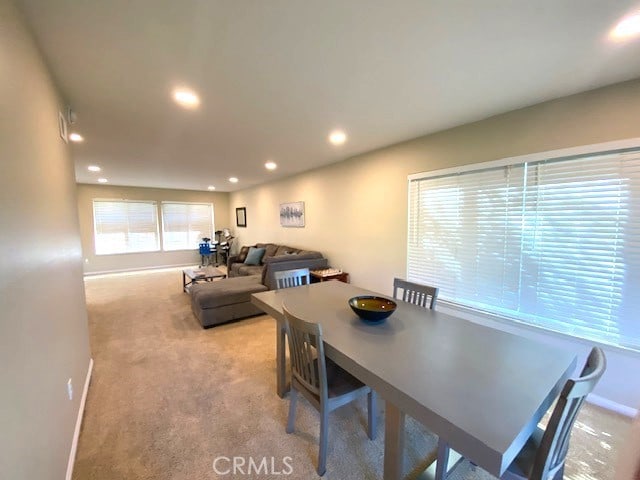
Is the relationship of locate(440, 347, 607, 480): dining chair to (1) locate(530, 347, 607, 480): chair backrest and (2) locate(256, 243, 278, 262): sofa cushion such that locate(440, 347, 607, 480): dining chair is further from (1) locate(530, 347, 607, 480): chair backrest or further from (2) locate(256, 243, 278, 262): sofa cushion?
(2) locate(256, 243, 278, 262): sofa cushion

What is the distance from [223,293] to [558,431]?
3.40 m

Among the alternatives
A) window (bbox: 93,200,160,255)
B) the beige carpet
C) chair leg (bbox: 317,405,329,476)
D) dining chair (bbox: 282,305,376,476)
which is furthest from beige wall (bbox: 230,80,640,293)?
window (bbox: 93,200,160,255)

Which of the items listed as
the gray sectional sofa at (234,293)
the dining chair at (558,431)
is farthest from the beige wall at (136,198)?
the dining chair at (558,431)

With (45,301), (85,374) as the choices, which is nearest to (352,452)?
(45,301)

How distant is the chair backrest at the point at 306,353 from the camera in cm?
138

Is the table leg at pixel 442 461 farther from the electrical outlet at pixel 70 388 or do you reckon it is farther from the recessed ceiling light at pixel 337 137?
the recessed ceiling light at pixel 337 137

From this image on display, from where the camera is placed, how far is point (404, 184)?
339cm

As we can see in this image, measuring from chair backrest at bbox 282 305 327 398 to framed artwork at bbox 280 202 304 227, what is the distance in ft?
13.0

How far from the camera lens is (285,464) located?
1.54 metres

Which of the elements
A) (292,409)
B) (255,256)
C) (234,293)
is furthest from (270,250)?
(292,409)

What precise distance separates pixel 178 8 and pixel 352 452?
260cm

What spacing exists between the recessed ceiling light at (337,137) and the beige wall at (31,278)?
7.72 feet

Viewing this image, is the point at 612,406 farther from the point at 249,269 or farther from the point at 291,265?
the point at 249,269

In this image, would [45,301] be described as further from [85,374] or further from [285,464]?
[285,464]
